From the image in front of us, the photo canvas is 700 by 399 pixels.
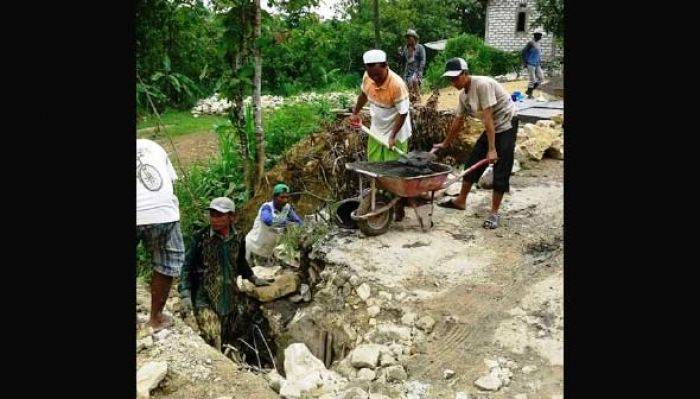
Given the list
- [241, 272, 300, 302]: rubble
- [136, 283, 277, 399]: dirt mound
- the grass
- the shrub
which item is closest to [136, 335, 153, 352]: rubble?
[136, 283, 277, 399]: dirt mound

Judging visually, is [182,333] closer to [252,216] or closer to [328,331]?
[328,331]

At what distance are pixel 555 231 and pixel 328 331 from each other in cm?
259

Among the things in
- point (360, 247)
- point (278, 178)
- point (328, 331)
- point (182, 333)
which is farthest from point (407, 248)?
point (278, 178)

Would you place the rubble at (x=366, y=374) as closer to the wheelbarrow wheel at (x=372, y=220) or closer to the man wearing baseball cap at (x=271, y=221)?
the wheelbarrow wheel at (x=372, y=220)

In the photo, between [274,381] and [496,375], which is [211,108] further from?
[496,375]

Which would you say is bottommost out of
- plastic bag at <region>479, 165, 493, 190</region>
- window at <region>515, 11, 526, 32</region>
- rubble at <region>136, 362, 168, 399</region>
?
rubble at <region>136, 362, 168, 399</region>

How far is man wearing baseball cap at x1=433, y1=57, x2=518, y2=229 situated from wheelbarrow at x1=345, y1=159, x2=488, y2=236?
199 millimetres

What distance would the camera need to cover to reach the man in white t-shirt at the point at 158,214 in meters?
3.67

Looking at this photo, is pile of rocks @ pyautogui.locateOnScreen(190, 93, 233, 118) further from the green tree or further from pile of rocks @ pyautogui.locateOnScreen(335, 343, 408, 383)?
pile of rocks @ pyautogui.locateOnScreen(335, 343, 408, 383)

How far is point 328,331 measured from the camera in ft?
16.7

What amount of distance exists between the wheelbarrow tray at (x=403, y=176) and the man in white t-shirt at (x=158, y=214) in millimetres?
2198

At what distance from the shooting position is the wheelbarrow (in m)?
→ 5.61

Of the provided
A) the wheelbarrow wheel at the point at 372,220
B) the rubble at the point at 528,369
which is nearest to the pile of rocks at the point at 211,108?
the wheelbarrow wheel at the point at 372,220

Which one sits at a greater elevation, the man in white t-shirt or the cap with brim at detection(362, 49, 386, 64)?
the cap with brim at detection(362, 49, 386, 64)
